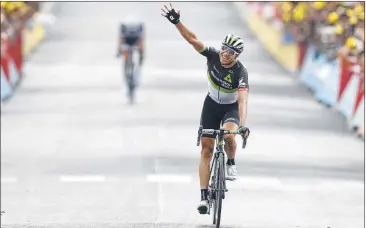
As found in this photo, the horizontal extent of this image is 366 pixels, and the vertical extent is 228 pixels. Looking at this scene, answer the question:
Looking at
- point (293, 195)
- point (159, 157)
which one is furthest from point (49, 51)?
point (293, 195)

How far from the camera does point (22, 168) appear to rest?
24719mm

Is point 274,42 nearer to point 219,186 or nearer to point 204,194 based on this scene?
point 204,194

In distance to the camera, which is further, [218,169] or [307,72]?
[307,72]

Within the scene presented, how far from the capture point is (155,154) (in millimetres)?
26766

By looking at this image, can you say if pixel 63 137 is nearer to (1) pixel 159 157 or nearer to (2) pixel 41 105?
(1) pixel 159 157

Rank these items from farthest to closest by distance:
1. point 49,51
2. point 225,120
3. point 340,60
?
point 49,51 → point 340,60 → point 225,120

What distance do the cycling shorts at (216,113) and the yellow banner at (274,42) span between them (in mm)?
32137

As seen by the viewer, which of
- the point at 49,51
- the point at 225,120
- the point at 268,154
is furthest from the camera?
the point at 49,51

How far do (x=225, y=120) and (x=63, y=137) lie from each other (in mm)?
14350

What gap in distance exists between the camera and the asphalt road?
1909 cm

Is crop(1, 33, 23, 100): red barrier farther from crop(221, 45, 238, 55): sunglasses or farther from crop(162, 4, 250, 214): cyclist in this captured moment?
crop(221, 45, 238, 55): sunglasses

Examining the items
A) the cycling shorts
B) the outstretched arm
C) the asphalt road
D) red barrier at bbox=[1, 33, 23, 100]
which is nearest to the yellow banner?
the asphalt road

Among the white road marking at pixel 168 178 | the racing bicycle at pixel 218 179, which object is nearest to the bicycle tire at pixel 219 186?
the racing bicycle at pixel 218 179

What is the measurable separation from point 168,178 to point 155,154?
3.55 meters
